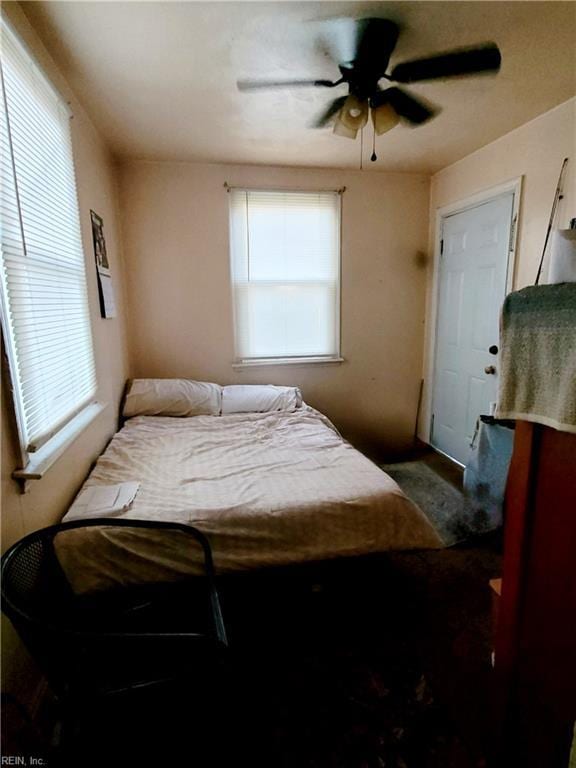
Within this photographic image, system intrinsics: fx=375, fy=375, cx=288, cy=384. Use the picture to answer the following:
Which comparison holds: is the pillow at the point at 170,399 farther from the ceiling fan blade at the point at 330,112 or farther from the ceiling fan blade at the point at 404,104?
the ceiling fan blade at the point at 404,104

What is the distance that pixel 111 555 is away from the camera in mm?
1428

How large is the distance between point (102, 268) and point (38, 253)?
0.98m

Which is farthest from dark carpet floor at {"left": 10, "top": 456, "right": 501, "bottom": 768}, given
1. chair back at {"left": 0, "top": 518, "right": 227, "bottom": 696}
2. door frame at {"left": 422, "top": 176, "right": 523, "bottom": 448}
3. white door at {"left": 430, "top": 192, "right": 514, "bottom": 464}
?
door frame at {"left": 422, "top": 176, "right": 523, "bottom": 448}

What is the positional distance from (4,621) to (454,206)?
3.74 metres

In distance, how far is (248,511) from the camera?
1592mm

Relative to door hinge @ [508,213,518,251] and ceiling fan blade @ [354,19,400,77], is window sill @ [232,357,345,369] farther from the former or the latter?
ceiling fan blade @ [354,19,400,77]

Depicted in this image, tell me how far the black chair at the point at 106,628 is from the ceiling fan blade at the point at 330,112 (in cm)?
206

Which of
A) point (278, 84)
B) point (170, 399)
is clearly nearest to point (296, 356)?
point (170, 399)

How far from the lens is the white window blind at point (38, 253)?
1306 mm

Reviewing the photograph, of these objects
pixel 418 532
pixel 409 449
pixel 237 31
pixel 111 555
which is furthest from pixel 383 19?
pixel 409 449

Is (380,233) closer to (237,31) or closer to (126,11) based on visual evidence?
(237,31)

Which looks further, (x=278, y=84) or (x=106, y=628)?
(x=278, y=84)

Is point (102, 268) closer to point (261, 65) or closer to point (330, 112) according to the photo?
point (261, 65)

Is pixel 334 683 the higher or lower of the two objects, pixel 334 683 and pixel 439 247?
the lower
